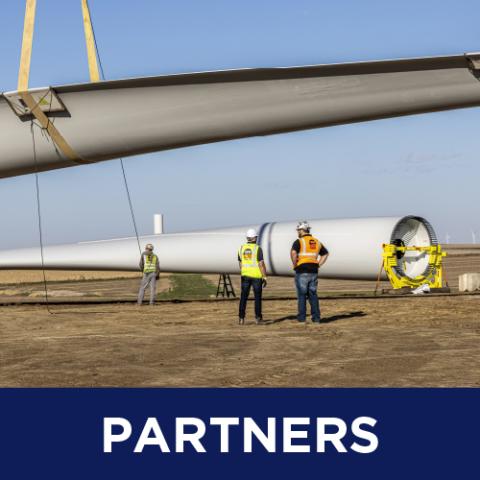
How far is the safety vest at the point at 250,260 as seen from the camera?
14.7 metres

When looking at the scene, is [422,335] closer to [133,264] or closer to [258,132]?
[258,132]

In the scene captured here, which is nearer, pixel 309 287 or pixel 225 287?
pixel 309 287

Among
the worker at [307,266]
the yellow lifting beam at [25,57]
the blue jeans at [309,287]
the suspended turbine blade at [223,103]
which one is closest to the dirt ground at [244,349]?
the blue jeans at [309,287]

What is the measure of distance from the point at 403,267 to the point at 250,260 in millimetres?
9844

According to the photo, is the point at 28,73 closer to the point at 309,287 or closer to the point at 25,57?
the point at 25,57

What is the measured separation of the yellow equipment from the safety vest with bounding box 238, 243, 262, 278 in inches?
311

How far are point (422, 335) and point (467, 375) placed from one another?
410 cm

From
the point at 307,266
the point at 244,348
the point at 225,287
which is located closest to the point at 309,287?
the point at 307,266

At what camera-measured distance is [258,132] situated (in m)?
13.5

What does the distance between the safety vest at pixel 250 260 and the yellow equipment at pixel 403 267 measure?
791 centimetres

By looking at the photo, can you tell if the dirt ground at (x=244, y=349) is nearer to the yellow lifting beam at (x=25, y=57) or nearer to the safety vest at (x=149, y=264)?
the safety vest at (x=149, y=264)

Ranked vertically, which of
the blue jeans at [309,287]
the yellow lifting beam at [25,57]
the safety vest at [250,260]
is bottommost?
the blue jeans at [309,287]

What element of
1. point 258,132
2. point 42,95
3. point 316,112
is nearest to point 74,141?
point 42,95

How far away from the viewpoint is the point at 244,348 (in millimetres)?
11406
